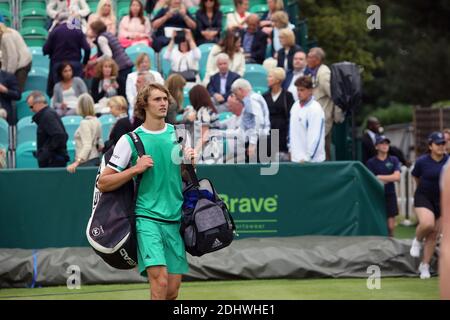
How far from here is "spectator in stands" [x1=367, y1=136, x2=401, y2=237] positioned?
15883mm

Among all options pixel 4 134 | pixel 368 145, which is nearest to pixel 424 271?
pixel 368 145

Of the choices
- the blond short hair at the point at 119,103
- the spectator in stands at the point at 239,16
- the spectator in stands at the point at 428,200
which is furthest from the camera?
the spectator in stands at the point at 239,16

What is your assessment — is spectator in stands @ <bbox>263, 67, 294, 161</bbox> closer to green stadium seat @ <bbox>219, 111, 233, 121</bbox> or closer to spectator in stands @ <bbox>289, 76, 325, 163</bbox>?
spectator in stands @ <bbox>289, 76, 325, 163</bbox>

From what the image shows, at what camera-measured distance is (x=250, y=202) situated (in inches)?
562

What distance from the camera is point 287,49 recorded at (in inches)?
661

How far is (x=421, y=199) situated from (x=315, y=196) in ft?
4.48

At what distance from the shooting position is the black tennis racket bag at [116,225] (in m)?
8.29

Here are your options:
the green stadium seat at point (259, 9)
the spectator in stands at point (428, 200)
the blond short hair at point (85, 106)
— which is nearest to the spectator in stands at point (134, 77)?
the blond short hair at point (85, 106)

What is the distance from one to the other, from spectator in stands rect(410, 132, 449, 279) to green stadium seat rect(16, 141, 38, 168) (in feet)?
17.3

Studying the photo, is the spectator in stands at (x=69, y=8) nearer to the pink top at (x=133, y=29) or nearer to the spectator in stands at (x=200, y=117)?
the pink top at (x=133, y=29)

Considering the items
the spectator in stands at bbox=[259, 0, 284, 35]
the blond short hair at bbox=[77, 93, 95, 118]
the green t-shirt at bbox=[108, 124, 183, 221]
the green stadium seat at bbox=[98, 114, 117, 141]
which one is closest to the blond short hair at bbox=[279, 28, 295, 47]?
the spectator in stands at bbox=[259, 0, 284, 35]

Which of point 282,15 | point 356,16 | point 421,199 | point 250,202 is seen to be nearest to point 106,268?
point 250,202
